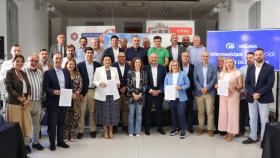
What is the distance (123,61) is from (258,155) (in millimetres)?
2758

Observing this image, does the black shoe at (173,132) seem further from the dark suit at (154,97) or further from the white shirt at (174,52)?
the white shirt at (174,52)

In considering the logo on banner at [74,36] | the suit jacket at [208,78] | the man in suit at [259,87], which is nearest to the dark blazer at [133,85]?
the suit jacket at [208,78]

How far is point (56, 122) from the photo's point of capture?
501cm

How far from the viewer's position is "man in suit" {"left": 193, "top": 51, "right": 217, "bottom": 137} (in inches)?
237

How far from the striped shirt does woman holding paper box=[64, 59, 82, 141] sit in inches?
24.2

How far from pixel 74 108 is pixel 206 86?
2326 mm

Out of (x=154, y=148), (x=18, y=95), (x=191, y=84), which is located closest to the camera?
(x=18, y=95)

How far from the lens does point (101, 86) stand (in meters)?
5.70

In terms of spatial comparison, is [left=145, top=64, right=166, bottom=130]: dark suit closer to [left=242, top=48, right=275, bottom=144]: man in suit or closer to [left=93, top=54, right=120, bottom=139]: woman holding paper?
[left=93, top=54, right=120, bottom=139]: woman holding paper

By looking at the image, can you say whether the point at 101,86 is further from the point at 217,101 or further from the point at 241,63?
the point at 241,63

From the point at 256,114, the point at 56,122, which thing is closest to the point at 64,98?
the point at 56,122

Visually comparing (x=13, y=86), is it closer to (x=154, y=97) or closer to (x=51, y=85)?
(x=51, y=85)

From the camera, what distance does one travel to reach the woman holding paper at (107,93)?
5727mm

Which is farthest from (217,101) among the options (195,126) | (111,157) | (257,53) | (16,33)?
(16,33)
